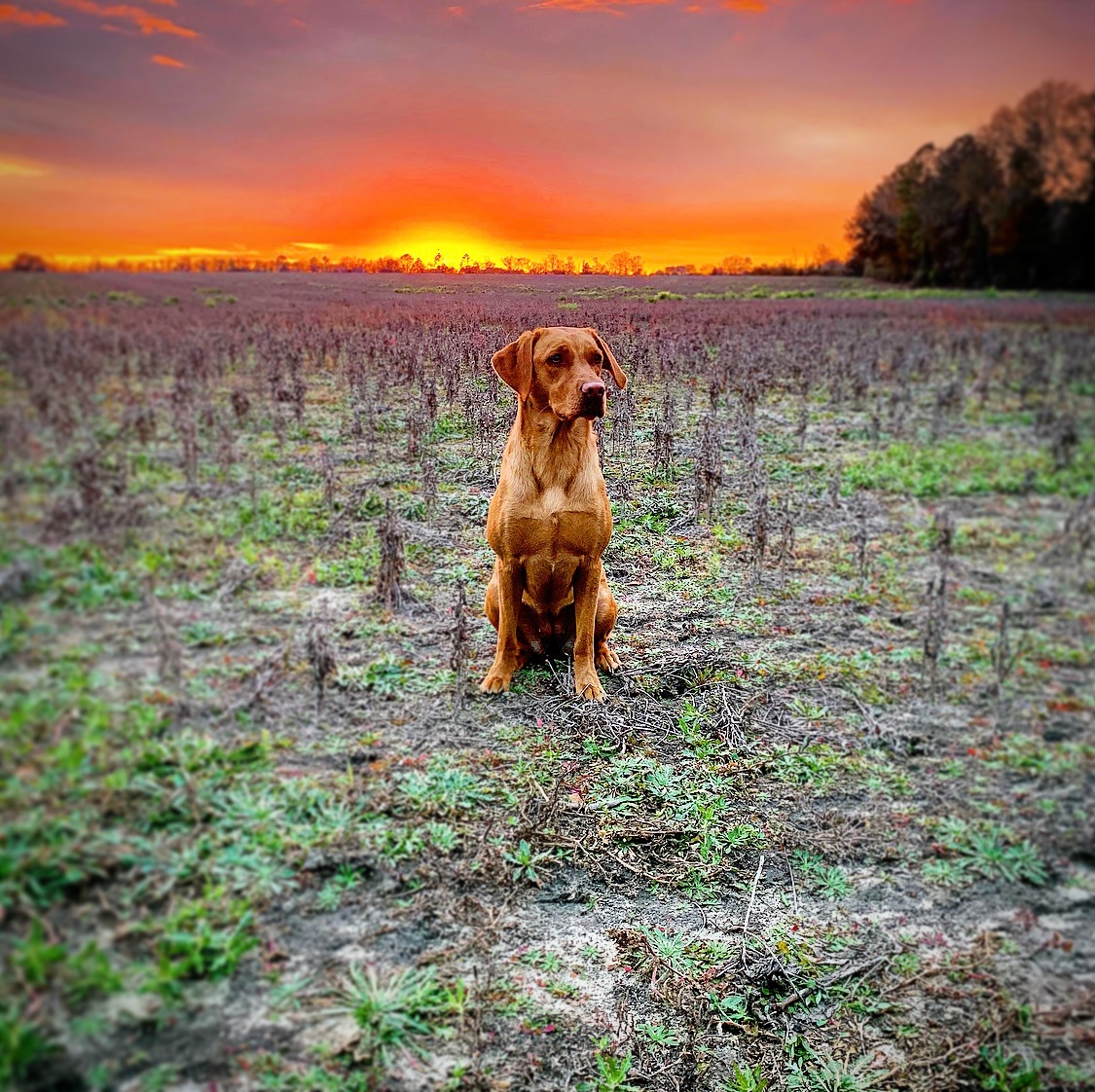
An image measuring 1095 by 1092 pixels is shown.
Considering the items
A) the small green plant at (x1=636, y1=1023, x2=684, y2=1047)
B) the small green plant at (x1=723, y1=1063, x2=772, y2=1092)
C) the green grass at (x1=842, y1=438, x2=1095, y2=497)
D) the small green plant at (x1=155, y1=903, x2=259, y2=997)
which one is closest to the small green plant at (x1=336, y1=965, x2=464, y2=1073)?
the small green plant at (x1=155, y1=903, x2=259, y2=997)

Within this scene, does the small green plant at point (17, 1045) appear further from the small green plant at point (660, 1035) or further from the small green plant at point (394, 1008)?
the small green plant at point (660, 1035)

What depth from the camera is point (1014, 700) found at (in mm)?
4305

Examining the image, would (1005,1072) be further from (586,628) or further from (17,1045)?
(17,1045)

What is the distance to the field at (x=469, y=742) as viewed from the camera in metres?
1.27

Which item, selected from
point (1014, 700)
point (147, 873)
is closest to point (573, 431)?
point (147, 873)

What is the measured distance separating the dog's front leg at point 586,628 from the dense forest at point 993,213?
1.94 meters

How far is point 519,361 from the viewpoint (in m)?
3.41

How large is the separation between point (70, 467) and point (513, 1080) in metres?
2.01

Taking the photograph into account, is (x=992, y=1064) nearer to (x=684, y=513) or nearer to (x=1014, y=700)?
(x=1014, y=700)

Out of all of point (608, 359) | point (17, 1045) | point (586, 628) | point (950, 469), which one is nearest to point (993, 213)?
point (608, 359)

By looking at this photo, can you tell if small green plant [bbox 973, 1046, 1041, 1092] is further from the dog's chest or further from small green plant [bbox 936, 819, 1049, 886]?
the dog's chest

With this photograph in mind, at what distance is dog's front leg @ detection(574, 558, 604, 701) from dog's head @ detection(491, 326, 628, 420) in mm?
974

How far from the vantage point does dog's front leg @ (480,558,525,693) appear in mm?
4031

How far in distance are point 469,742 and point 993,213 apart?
3018 mm
